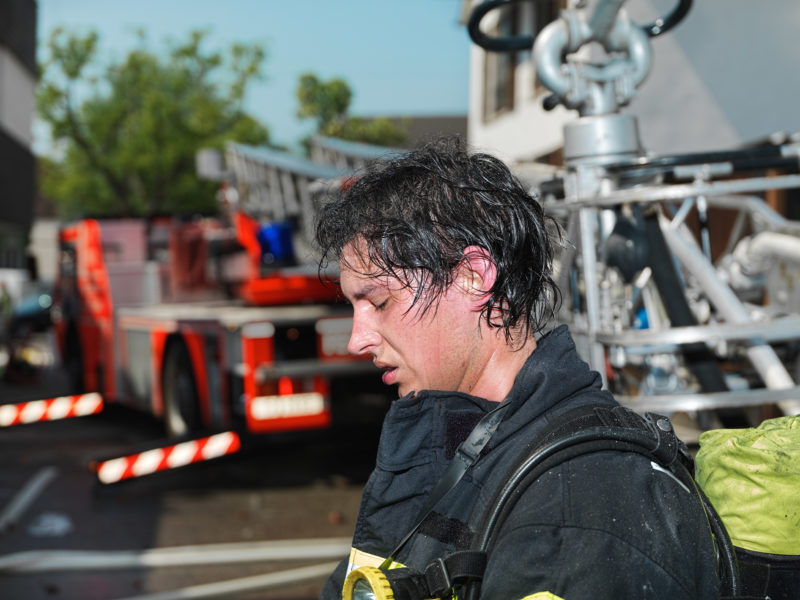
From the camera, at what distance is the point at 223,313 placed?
26.1 ft

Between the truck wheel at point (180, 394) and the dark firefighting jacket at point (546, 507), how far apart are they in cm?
695

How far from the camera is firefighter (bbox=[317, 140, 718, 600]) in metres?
1.19

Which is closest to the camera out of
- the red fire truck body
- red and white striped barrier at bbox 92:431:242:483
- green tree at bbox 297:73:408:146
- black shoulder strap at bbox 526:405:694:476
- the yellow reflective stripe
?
black shoulder strap at bbox 526:405:694:476

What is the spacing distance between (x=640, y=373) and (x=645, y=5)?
249 centimetres

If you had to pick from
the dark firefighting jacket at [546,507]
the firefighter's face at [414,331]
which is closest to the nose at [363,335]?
the firefighter's face at [414,331]

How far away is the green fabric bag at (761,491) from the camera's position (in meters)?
1.40

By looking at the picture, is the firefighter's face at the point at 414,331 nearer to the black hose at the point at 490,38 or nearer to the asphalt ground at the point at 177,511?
the black hose at the point at 490,38

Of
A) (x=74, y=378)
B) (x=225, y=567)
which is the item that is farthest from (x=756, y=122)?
(x=74, y=378)

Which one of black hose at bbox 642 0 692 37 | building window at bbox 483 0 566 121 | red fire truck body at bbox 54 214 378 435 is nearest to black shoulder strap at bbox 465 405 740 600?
black hose at bbox 642 0 692 37

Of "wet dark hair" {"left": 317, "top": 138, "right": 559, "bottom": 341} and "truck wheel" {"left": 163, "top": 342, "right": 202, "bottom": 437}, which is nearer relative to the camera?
"wet dark hair" {"left": 317, "top": 138, "right": 559, "bottom": 341}

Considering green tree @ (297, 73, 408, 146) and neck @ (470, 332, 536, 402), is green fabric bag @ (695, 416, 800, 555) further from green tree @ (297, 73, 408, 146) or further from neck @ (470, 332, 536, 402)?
green tree @ (297, 73, 408, 146)

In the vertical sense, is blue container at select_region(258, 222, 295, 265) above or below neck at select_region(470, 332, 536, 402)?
above

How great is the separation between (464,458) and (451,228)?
1.15ft

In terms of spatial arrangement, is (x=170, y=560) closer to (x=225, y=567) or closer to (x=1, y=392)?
(x=225, y=567)
